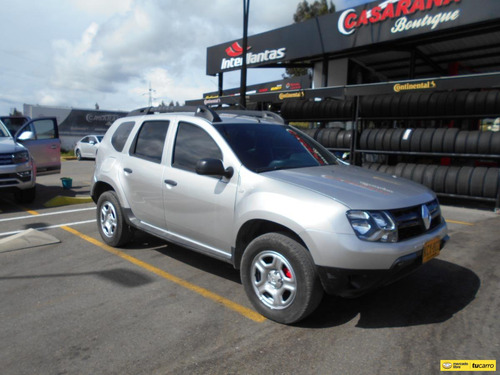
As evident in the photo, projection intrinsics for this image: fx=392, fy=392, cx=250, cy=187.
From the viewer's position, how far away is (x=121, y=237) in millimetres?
5230

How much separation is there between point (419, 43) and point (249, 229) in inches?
591

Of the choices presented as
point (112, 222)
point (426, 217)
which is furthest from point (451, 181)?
point (112, 222)

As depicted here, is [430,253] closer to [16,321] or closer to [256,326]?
[256,326]

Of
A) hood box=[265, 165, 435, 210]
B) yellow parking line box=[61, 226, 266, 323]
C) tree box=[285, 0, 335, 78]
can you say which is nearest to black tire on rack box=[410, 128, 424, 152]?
hood box=[265, 165, 435, 210]

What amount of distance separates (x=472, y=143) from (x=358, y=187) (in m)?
6.77

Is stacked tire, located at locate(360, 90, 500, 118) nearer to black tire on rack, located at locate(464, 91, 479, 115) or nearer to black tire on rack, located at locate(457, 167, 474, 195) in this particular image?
black tire on rack, located at locate(464, 91, 479, 115)

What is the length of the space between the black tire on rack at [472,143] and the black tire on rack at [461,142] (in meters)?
0.05

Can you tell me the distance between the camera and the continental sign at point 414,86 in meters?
9.06

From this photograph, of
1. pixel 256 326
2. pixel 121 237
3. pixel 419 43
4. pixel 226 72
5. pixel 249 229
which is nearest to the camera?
pixel 256 326

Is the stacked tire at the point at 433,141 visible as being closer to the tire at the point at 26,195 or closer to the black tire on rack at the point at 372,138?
the black tire on rack at the point at 372,138

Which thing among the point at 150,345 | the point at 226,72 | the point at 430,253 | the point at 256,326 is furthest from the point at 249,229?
the point at 226,72

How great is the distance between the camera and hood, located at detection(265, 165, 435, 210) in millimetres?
3062

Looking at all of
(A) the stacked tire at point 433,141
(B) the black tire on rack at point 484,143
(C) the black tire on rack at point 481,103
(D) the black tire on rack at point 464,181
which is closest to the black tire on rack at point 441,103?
(A) the stacked tire at point 433,141

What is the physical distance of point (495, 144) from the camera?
839cm
